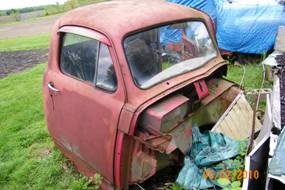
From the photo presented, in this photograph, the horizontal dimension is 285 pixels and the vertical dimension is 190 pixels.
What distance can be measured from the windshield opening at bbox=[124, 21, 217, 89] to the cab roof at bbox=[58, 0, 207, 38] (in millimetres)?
89

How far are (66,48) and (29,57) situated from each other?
829 cm

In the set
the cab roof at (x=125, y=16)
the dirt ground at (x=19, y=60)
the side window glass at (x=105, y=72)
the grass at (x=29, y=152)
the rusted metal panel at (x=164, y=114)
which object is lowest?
the grass at (x=29, y=152)

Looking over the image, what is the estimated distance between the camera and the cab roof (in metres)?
2.92

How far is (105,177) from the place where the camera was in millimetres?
3121

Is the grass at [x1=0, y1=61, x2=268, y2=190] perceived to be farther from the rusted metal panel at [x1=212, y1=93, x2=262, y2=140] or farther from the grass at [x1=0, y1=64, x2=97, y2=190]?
the rusted metal panel at [x1=212, y1=93, x2=262, y2=140]

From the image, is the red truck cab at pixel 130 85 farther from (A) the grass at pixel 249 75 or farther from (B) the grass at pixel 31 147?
(A) the grass at pixel 249 75

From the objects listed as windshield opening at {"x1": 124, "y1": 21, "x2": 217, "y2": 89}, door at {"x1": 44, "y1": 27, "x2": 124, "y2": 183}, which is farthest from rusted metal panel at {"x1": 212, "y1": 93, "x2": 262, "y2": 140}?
door at {"x1": 44, "y1": 27, "x2": 124, "y2": 183}

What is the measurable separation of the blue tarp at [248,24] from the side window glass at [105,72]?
4.69m

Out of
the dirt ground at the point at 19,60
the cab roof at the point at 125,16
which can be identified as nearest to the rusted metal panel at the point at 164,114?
the cab roof at the point at 125,16

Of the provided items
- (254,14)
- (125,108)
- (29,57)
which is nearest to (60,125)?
(125,108)

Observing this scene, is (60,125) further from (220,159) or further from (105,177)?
(220,159)

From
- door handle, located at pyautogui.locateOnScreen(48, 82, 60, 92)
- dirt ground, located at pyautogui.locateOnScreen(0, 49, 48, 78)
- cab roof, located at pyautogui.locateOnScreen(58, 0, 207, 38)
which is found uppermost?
cab roof, located at pyautogui.locateOnScreen(58, 0, 207, 38)

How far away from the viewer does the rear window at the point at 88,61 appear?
2.90 m

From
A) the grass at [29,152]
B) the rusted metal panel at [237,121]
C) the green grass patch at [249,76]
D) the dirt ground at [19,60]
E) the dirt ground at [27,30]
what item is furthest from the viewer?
the dirt ground at [27,30]
